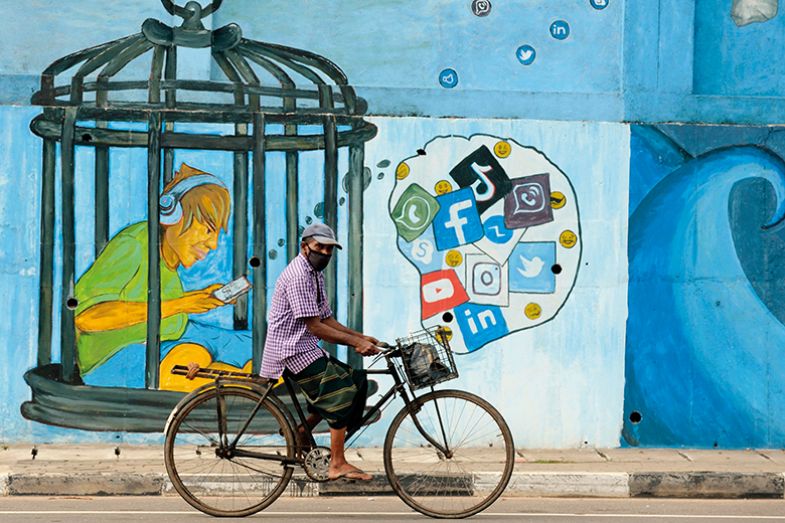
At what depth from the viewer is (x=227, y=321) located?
379 inches

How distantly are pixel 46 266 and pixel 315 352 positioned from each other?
330 cm

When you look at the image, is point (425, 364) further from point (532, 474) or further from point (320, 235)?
point (532, 474)

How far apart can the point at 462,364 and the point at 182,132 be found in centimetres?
294

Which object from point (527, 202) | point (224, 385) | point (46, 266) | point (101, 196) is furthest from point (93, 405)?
point (527, 202)

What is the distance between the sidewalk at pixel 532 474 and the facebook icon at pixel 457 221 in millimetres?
1794

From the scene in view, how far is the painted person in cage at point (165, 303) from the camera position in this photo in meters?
9.54

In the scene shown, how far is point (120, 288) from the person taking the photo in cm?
956

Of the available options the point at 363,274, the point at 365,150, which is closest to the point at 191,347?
the point at 363,274

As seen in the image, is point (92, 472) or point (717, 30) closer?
point (92, 472)

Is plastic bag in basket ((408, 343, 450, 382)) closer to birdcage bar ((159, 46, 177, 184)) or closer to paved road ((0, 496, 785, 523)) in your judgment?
paved road ((0, 496, 785, 523))

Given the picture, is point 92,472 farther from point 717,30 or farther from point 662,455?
point 717,30

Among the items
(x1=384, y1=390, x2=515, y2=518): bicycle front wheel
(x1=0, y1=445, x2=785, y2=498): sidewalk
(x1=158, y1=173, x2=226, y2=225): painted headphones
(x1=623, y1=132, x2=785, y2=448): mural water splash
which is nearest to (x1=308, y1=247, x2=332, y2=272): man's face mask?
(x1=384, y1=390, x2=515, y2=518): bicycle front wheel

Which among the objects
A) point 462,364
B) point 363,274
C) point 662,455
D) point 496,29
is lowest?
point 662,455

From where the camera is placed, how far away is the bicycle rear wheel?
7176 millimetres
